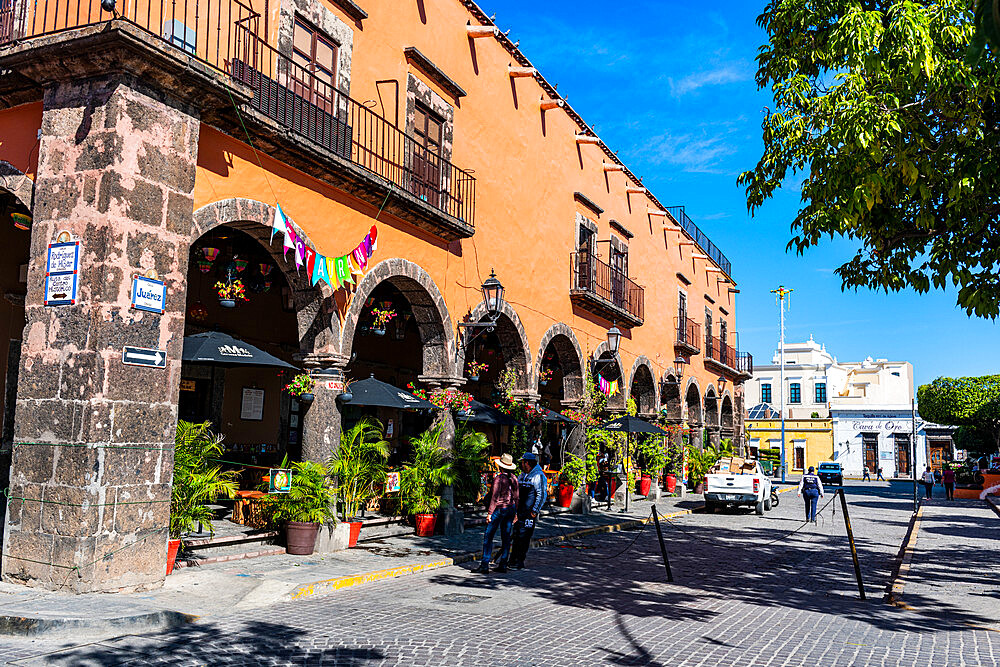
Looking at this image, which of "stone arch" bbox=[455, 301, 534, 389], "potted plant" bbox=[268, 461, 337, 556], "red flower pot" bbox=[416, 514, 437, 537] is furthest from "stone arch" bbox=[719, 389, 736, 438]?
"potted plant" bbox=[268, 461, 337, 556]

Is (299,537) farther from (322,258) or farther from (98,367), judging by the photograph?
(98,367)

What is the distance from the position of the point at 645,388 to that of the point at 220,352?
18.8 m

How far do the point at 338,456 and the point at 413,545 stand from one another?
195 cm

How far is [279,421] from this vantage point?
53.9ft

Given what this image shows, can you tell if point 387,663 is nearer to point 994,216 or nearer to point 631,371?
point 994,216

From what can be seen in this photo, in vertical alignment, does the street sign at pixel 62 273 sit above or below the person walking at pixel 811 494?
above

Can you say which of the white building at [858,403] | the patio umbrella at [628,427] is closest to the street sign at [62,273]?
the patio umbrella at [628,427]

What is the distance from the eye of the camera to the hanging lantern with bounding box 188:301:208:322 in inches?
562

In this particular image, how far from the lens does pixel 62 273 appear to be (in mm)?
8328

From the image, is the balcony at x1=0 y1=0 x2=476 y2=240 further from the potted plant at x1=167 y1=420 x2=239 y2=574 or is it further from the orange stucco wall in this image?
the potted plant at x1=167 y1=420 x2=239 y2=574

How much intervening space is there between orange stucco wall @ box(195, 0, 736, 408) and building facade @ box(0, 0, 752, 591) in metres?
0.06

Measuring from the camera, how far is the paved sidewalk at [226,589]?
6.73 metres

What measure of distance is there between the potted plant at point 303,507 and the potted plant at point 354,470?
0.52m

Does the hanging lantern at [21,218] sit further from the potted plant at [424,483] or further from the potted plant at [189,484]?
the potted plant at [424,483]
